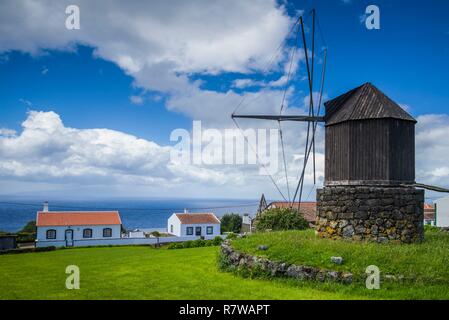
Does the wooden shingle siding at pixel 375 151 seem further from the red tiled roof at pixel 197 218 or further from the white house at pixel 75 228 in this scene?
the red tiled roof at pixel 197 218

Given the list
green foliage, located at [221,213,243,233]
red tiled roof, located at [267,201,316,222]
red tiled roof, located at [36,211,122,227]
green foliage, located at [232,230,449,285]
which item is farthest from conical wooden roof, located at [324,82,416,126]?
green foliage, located at [221,213,243,233]

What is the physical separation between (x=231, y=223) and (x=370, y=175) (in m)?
40.5

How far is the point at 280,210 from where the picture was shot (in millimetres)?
22844

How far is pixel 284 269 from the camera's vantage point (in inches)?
472

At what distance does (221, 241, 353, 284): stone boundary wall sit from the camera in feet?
36.3

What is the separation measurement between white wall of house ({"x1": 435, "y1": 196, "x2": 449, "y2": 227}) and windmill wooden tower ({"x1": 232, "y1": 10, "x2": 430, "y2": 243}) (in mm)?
35225

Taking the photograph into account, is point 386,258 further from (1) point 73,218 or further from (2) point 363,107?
(1) point 73,218

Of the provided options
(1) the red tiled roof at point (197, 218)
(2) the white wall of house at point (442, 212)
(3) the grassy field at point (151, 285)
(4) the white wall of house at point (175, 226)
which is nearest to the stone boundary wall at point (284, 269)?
(3) the grassy field at point (151, 285)

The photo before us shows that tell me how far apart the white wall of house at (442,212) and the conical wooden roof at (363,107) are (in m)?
35.8

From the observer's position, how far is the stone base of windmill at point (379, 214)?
14.1 meters

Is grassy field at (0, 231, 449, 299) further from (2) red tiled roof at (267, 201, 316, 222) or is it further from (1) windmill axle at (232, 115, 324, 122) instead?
(2) red tiled roof at (267, 201, 316, 222)

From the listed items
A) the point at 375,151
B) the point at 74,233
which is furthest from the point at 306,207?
the point at 375,151

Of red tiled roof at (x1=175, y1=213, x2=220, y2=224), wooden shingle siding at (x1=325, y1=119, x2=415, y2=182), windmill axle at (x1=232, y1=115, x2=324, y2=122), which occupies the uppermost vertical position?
windmill axle at (x1=232, y1=115, x2=324, y2=122)
